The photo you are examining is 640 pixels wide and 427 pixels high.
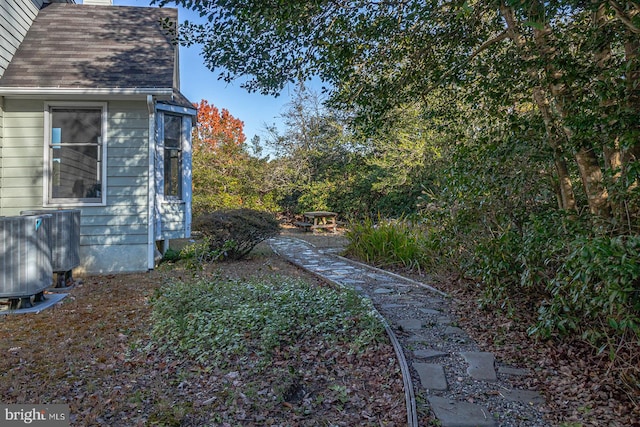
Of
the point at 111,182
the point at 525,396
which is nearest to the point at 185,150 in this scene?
the point at 111,182

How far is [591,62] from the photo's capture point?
3105 millimetres

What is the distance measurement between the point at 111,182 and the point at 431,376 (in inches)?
232

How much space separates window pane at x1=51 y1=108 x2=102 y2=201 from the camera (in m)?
6.68

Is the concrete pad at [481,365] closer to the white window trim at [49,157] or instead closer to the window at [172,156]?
the white window trim at [49,157]

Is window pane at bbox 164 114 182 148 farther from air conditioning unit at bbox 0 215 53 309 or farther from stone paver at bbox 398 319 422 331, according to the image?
stone paver at bbox 398 319 422 331

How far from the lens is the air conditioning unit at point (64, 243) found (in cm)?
571

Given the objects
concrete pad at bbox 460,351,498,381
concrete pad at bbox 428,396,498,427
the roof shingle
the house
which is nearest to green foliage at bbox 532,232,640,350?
concrete pad at bbox 460,351,498,381

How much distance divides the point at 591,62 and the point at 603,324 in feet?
6.27

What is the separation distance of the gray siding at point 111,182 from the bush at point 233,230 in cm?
104

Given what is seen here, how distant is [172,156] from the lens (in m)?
7.97

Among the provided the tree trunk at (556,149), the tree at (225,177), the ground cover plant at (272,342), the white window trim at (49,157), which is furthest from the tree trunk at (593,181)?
the tree at (225,177)

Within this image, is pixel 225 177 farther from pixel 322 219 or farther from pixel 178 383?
pixel 178 383

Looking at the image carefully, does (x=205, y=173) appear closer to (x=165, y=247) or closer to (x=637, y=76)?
(x=165, y=247)

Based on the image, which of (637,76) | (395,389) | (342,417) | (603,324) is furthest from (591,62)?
(342,417)
